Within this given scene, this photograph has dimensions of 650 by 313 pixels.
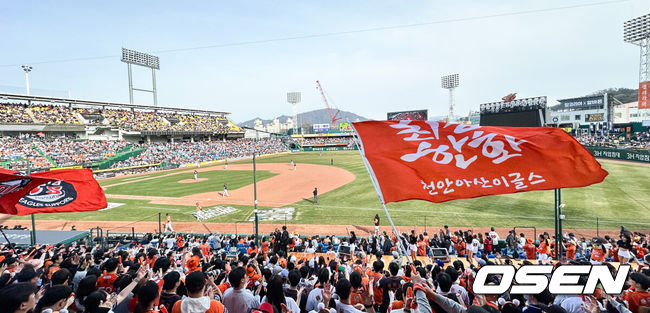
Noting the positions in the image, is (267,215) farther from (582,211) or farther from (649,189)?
(649,189)

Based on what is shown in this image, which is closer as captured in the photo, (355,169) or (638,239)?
(638,239)

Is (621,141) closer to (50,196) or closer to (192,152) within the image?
(50,196)

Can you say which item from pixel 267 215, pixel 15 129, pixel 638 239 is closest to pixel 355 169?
pixel 267 215

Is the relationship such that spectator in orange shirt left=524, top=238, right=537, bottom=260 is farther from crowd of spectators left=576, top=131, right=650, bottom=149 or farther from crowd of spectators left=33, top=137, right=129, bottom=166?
crowd of spectators left=33, top=137, right=129, bottom=166

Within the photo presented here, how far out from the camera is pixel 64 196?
376 inches

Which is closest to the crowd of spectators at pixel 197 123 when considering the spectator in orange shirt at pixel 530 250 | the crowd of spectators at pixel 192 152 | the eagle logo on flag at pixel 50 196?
the crowd of spectators at pixel 192 152

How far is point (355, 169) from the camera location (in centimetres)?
4484

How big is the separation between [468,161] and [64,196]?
37.4 feet

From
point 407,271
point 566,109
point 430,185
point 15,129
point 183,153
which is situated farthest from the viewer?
point 566,109

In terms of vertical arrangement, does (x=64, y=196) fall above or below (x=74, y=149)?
below

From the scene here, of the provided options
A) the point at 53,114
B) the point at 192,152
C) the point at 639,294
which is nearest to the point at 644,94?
the point at 639,294

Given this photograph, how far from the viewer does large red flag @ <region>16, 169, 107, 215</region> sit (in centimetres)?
920

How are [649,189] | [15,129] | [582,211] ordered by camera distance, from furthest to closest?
[15,129] → [649,189] → [582,211]

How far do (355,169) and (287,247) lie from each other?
31335 mm
